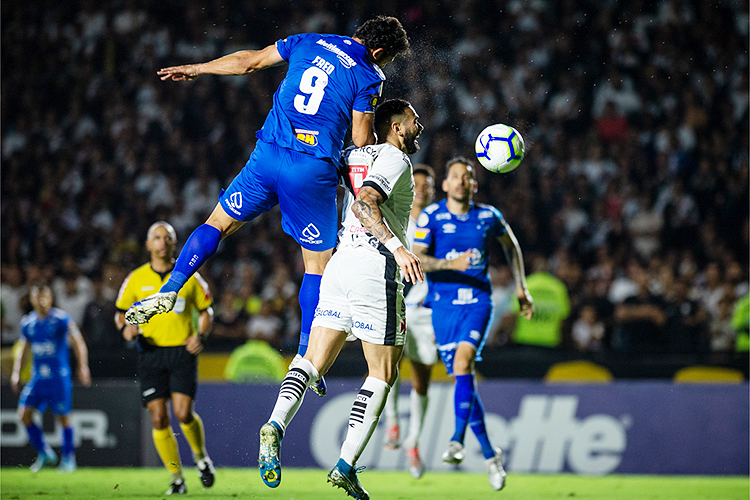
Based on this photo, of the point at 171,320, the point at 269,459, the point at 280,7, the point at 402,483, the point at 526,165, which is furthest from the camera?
the point at 280,7

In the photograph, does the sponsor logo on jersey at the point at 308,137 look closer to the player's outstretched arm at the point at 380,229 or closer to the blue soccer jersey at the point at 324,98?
the blue soccer jersey at the point at 324,98

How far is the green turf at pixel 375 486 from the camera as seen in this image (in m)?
8.75

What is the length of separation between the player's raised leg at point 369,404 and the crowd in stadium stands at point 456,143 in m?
6.57

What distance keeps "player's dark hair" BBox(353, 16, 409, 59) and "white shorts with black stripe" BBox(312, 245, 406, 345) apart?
1582mm

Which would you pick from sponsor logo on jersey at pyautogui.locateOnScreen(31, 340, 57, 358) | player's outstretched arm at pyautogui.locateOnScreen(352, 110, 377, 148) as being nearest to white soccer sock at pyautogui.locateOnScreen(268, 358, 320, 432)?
player's outstretched arm at pyautogui.locateOnScreen(352, 110, 377, 148)

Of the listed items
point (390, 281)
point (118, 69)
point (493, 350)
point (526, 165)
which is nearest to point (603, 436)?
point (493, 350)

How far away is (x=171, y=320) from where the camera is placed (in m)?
9.24

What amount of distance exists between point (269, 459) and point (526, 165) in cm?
1036

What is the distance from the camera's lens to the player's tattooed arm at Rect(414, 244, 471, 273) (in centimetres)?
841

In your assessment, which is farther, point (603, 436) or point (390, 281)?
point (603, 436)

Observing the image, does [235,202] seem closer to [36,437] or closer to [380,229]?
[380,229]

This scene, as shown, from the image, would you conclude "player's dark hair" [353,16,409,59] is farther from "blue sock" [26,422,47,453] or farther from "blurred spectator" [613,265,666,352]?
"blue sock" [26,422,47,453]

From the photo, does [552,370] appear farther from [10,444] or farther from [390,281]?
[10,444]

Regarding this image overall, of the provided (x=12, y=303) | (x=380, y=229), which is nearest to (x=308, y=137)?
(x=380, y=229)
